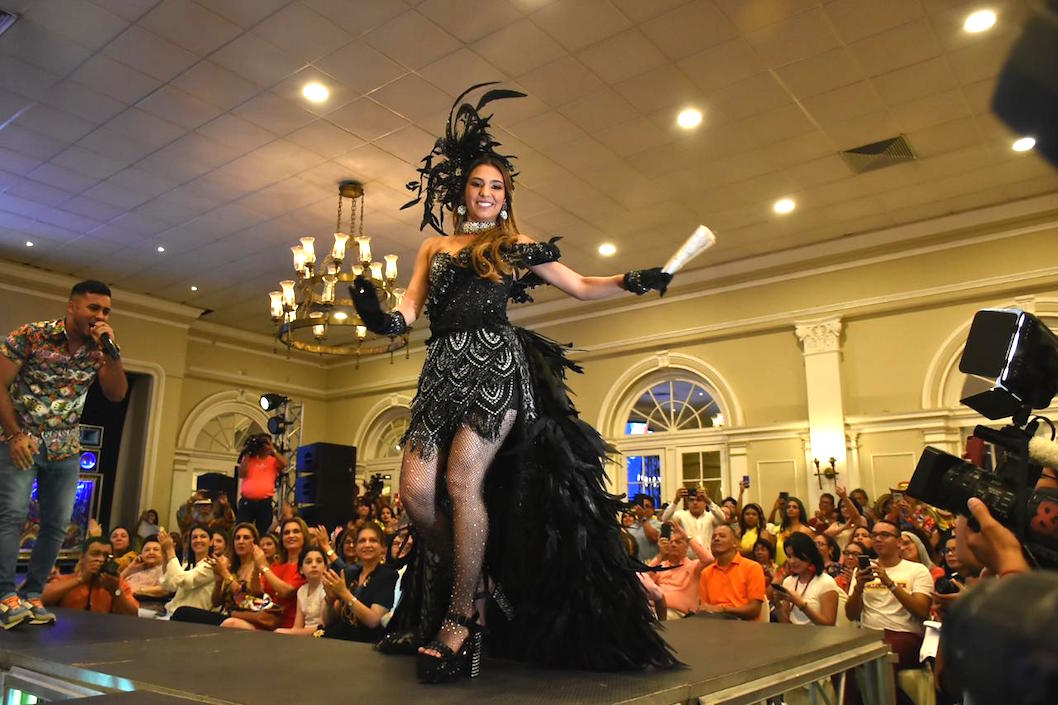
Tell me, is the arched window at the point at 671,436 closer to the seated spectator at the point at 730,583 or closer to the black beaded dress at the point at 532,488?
the seated spectator at the point at 730,583

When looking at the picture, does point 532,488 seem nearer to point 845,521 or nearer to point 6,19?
point 6,19

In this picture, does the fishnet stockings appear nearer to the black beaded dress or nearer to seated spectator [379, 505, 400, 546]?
the black beaded dress

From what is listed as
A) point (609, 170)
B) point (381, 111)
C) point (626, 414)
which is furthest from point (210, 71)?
point (626, 414)

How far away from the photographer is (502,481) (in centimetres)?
214

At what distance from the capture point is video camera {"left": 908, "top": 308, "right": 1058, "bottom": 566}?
1.47 meters

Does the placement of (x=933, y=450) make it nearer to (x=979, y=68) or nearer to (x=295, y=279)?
(x=979, y=68)

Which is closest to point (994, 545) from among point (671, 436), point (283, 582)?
point (283, 582)

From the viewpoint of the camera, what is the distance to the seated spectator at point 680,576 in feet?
16.2

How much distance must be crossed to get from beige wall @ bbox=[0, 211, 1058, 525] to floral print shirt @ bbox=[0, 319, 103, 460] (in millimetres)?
8018

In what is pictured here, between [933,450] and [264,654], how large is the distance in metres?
1.74

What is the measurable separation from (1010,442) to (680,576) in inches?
143

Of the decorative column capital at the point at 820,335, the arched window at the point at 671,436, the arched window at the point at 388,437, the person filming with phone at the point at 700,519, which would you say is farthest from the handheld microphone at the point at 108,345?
the arched window at the point at 388,437

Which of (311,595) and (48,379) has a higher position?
(48,379)

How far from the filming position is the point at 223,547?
6.07 meters
